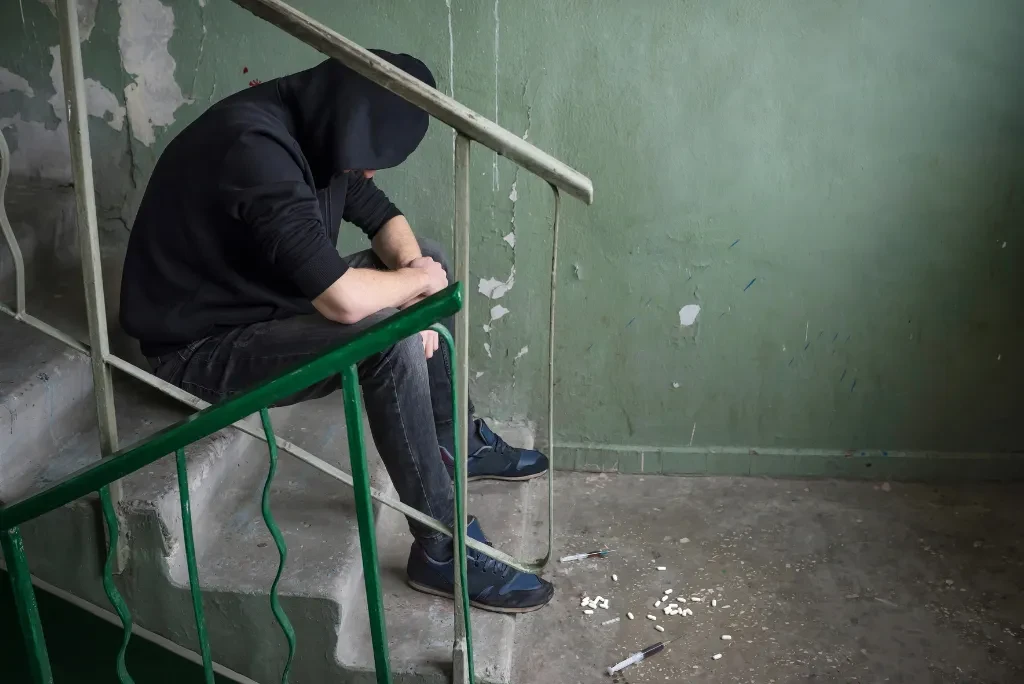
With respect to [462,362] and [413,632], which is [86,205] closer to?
[462,362]

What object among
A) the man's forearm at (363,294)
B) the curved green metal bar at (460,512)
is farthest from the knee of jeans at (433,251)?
the curved green metal bar at (460,512)

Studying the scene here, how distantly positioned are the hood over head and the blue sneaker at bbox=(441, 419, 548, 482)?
1048 mm

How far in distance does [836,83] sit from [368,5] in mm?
1325

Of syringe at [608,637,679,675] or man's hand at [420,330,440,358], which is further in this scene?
syringe at [608,637,679,675]

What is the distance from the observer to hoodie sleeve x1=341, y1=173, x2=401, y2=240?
7.61 ft

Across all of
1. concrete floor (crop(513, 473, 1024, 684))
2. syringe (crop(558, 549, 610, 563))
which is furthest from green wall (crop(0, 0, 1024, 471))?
syringe (crop(558, 549, 610, 563))

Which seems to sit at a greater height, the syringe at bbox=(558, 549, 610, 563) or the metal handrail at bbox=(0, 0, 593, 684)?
the metal handrail at bbox=(0, 0, 593, 684)

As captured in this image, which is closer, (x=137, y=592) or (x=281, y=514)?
(x=137, y=592)

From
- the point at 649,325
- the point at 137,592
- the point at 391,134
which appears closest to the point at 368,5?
the point at 391,134

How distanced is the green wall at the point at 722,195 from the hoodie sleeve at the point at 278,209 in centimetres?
85

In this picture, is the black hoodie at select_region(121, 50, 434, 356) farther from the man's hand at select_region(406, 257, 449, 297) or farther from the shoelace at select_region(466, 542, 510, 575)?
the shoelace at select_region(466, 542, 510, 575)

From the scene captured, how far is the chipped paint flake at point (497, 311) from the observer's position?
2750mm

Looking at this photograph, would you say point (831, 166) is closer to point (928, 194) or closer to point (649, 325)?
point (928, 194)

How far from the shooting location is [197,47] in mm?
2488
